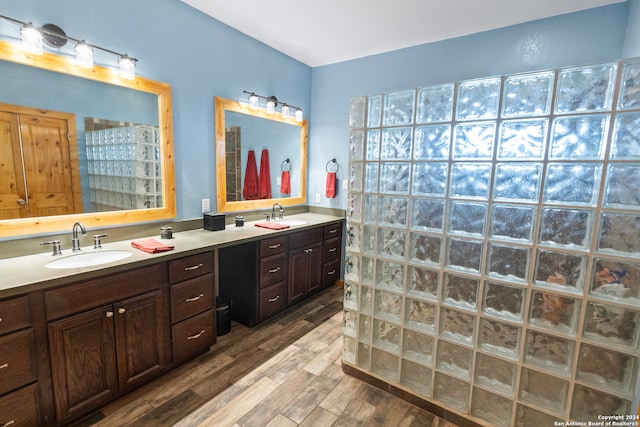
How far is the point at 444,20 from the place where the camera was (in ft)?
8.10

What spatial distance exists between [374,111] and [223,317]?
1.96 m

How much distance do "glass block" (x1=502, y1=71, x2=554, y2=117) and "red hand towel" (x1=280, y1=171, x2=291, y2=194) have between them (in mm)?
2459

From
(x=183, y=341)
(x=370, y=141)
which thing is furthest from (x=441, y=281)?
(x=183, y=341)

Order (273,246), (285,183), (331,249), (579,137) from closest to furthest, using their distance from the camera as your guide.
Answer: (579,137) < (273,246) < (331,249) < (285,183)

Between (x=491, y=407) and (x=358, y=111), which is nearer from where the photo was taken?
(x=491, y=407)

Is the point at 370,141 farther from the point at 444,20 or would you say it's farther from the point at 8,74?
the point at 8,74

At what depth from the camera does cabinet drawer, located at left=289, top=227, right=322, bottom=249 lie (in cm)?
280

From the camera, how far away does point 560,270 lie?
133 centimetres

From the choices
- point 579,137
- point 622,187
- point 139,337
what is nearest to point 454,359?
point 622,187

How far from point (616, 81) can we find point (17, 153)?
114 inches

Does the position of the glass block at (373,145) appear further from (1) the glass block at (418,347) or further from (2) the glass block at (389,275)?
(1) the glass block at (418,347)

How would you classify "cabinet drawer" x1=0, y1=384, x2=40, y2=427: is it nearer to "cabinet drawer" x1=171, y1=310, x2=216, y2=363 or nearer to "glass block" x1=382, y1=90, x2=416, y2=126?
"cabinet drawer" x1=171, y1=310, x2=216, y2=363

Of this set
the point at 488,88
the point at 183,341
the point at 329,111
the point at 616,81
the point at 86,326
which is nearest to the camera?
the point at 616,81

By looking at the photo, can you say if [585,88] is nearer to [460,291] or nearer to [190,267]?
[460,291]
